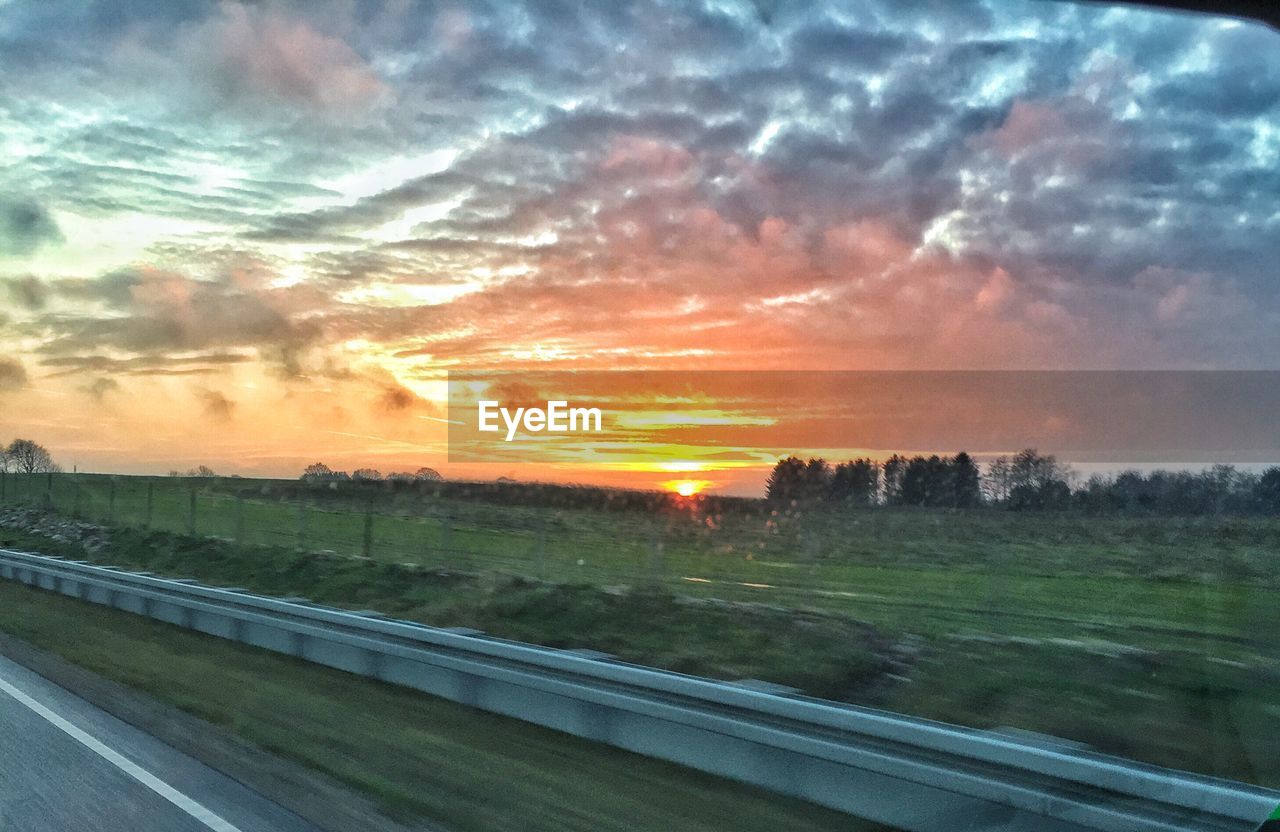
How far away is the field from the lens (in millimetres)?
9273

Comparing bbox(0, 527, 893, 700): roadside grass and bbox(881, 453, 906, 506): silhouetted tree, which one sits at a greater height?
bbox(881, 453, 906, 506): silhouetted tree

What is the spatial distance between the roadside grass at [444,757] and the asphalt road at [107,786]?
A: 0.84 m

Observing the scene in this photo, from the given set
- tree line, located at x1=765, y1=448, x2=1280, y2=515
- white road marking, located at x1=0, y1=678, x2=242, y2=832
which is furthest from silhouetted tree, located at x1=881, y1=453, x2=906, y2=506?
white road marking, located at x1=0, y1=678, x2=242, y2=832

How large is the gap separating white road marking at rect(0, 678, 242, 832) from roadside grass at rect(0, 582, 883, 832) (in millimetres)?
1099

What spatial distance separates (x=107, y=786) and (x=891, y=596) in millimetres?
12442

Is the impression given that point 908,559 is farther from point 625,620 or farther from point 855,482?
point 625,620

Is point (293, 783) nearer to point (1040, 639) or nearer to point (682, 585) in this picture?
point (1040, 639)

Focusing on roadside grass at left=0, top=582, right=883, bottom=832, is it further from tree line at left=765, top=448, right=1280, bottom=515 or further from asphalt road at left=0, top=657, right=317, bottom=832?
tree line at left=765, top=448, right=1280, bottom=515

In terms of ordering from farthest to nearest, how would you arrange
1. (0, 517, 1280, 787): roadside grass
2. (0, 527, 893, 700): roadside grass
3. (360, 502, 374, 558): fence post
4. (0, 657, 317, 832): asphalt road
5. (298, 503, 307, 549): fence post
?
(298, 503, 307, 549): fence post → (360, 502, 374, 558): fence post → (0, 527, 893, 700): roadside grass → (0, 517, 1280, 787): roadside grass → (0, 657, 317, 832): asphalt road

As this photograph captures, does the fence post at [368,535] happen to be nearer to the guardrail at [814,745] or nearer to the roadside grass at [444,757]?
the roadside grass at [444,757]

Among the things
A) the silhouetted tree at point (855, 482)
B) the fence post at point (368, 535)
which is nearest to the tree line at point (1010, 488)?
the silhouetted tree at point (855, 482)

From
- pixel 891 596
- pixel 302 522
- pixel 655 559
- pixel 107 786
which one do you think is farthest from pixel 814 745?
pixel 302 522

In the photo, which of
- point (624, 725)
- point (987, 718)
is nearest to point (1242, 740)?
point (987, 718)

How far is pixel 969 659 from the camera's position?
1083 cm
